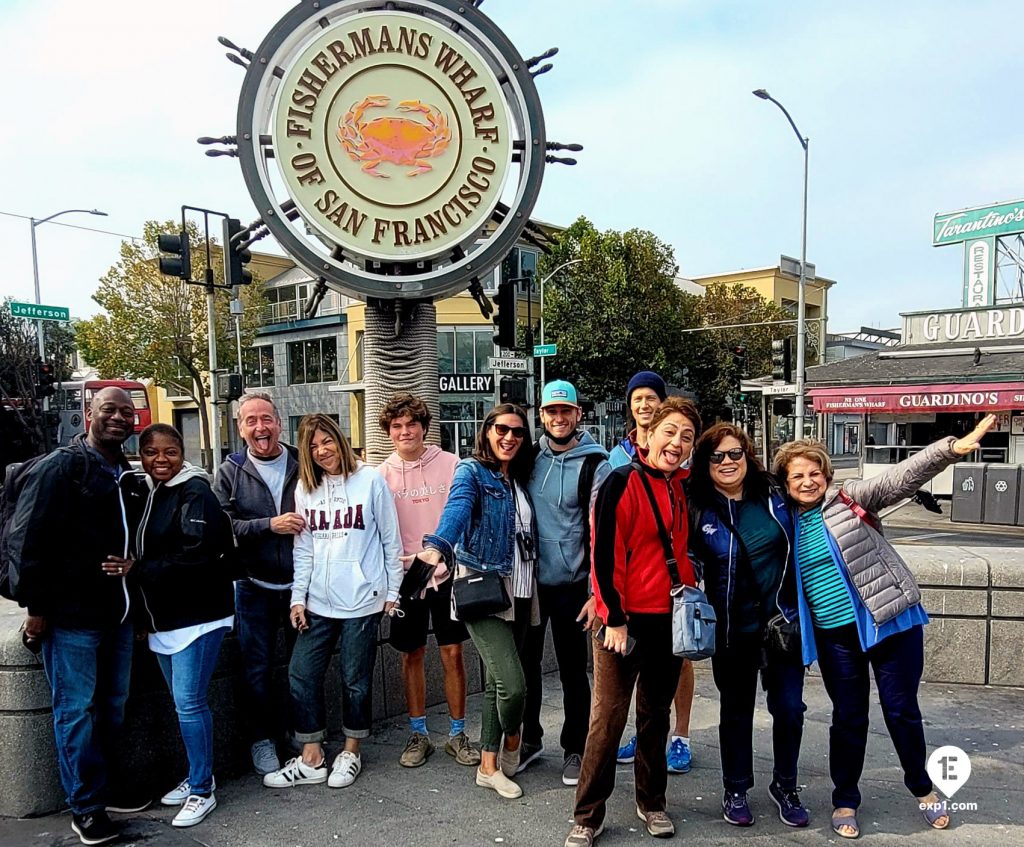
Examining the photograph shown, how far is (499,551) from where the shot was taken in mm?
3590

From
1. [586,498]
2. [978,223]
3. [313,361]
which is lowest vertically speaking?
[586,498]

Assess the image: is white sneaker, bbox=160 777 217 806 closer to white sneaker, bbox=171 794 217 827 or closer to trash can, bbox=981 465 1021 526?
white sneaker, bbox=171 794 217 827

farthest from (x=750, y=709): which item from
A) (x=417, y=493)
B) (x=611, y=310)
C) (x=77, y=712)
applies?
(x=611, y=310)

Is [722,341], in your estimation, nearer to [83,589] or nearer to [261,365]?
[261,365]

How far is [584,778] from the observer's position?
316 centimetres

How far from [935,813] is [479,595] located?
6.90 ft

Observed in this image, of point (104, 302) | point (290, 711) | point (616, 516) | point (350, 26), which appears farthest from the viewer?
point (104, 302)

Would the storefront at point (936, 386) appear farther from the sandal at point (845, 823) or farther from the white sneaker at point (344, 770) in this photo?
the white sneaker at point (344, 770)

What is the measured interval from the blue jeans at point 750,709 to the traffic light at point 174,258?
1034 centimetres

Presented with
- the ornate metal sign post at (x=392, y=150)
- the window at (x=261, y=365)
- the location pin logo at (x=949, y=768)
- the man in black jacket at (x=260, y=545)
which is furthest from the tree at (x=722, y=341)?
the man in black jacket at (x=260, y=545)

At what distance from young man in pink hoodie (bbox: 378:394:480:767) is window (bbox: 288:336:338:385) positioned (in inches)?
1346

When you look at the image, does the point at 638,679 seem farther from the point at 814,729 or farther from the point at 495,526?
the point at 814,729

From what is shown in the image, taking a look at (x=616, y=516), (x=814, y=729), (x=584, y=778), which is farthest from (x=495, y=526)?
(x=814, y=729)

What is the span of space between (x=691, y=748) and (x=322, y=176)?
150 inches
